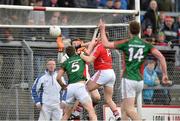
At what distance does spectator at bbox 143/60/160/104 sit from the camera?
1900 centimetres

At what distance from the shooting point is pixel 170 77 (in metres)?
19.2

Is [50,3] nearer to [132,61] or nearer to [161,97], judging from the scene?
[161,97]

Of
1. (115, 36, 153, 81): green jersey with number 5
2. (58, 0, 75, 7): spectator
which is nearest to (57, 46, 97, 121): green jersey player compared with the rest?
(115, 36, 153, 81): green jersey with number 5

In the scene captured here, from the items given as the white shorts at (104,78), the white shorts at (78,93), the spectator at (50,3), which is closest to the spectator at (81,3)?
the spectator at (50,3)

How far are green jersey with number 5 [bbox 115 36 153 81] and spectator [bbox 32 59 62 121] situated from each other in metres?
3.90

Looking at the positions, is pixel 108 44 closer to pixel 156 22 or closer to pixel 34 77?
pixel 34 77

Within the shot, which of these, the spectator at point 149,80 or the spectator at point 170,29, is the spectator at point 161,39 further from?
the spectator at point 149,80

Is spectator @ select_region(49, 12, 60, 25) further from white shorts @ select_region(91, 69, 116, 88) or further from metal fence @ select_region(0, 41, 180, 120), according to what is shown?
white shorts @ select_region(91, 69, 116, 88)

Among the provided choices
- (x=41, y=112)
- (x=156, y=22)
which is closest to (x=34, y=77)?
(x=41, y=112)

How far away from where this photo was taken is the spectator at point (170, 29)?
21.8 meters

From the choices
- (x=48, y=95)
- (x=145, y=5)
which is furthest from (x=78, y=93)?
(x=145, y=5)

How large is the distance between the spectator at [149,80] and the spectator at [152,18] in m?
2.38

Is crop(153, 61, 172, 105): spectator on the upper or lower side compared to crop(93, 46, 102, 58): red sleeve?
lower

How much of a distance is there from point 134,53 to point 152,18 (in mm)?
6659
